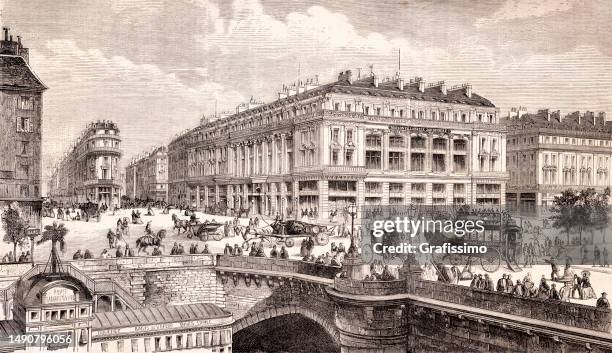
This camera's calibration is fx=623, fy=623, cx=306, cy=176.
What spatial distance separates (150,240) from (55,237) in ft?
5.06

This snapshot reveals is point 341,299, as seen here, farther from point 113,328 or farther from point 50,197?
point 50,197

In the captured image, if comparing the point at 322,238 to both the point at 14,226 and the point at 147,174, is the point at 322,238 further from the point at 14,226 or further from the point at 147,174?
the point at 14,226

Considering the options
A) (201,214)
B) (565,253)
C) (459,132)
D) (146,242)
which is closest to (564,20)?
(459,132)

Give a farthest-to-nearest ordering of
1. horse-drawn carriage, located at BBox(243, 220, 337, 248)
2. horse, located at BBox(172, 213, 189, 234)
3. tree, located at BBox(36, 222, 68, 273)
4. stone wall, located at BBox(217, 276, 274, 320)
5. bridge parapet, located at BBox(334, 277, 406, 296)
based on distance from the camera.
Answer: stone wall, located at BBox(217, 276, 274, 320) → horse, located at BBox(172, 213, 189, 234) → horse-drawn carriage, located at BBox(243, 220, 337, 248) → tree, located at BBox(36, 222, 68, 273) → bridge parapet, located at BBox(334, 277, 406, 296)

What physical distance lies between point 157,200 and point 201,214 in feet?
2.75

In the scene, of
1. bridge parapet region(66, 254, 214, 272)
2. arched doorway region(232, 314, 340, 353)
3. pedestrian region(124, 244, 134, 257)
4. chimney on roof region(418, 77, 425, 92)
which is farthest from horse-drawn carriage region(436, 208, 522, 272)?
pedestrian region(124, 244, 134, 257)

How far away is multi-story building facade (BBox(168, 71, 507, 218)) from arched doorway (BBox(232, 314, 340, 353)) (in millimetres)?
2043

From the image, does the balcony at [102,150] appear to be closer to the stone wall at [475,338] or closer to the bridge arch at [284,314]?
the bridge arch at [284,314]

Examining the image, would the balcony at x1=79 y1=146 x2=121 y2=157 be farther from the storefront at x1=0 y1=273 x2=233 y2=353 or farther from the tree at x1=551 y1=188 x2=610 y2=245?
the tree at x1=551 y1=188 x2=610 y2=245

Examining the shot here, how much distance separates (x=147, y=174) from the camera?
36.2 ft

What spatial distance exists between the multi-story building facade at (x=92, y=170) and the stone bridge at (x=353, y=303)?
117 cm

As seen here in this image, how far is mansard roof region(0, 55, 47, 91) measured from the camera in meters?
10.3

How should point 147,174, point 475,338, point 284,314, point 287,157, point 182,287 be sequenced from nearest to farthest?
point 475,338 < point 147,174 < point 284,314 < point 287,157 < point 182,287

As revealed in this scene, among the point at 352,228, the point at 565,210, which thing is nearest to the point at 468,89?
the point at 565,210
